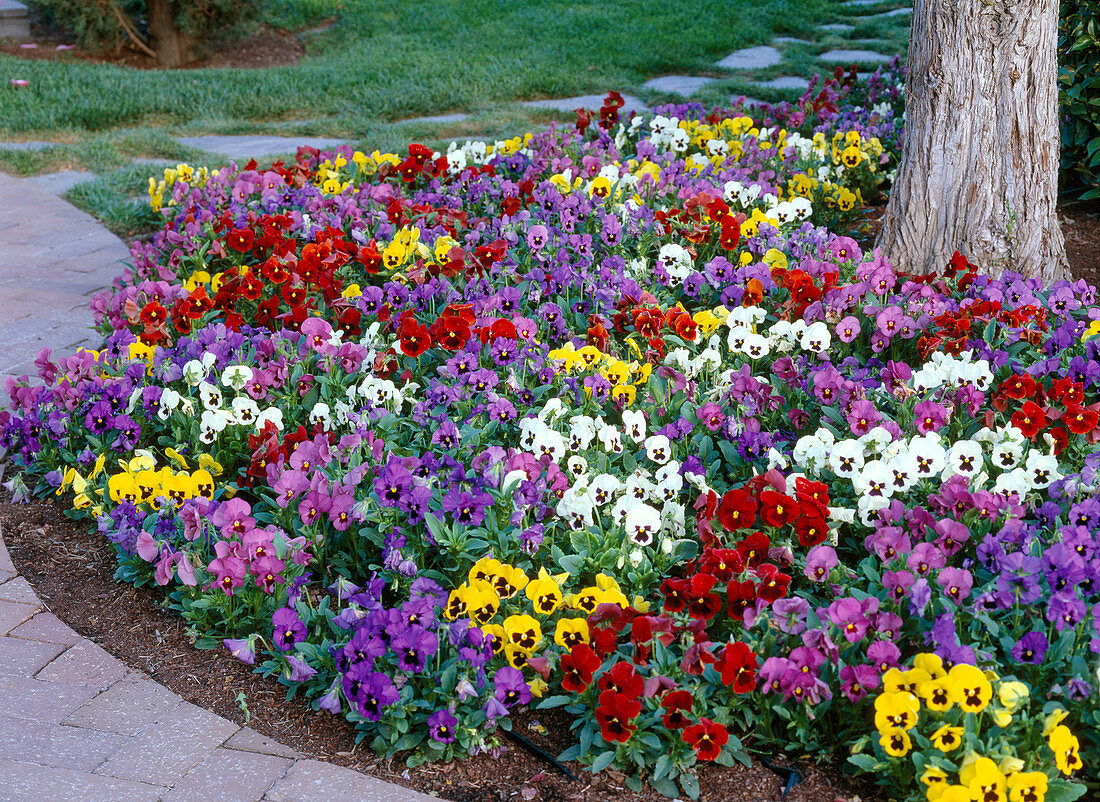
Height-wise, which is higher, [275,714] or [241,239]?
[241,239]

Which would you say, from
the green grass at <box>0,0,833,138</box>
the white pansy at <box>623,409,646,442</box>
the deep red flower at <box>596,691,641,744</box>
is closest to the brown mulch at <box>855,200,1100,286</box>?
the white pansy at <box>623,409,646,442</box>

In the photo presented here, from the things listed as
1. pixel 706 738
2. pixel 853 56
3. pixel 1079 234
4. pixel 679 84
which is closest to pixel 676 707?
pixel 706 738

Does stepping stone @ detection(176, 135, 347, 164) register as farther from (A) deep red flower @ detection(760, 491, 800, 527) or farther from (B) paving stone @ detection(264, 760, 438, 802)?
(B) paving stone @ detection(264, 760, 438, 802)

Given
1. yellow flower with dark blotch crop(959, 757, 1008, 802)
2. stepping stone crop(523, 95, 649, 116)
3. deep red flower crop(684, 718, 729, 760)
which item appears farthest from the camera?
stepping stone crop(523, 95, 649, 116)

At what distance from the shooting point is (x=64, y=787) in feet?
6.68

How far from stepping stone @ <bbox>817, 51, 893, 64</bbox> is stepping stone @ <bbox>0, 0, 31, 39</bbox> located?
8.83 m

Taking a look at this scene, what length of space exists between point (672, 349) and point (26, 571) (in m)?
2.12

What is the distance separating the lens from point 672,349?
11.4 ft

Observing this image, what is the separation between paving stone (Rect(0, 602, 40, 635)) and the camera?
259cm

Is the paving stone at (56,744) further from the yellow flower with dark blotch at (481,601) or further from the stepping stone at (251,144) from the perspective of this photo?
the stepping stone at (251,144)

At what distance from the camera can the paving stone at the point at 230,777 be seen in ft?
6.63

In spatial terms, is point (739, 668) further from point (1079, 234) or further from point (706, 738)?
point (1079, 234)

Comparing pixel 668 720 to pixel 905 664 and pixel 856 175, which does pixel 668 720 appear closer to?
pixel 905 664

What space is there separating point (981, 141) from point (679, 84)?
535 centimetres
